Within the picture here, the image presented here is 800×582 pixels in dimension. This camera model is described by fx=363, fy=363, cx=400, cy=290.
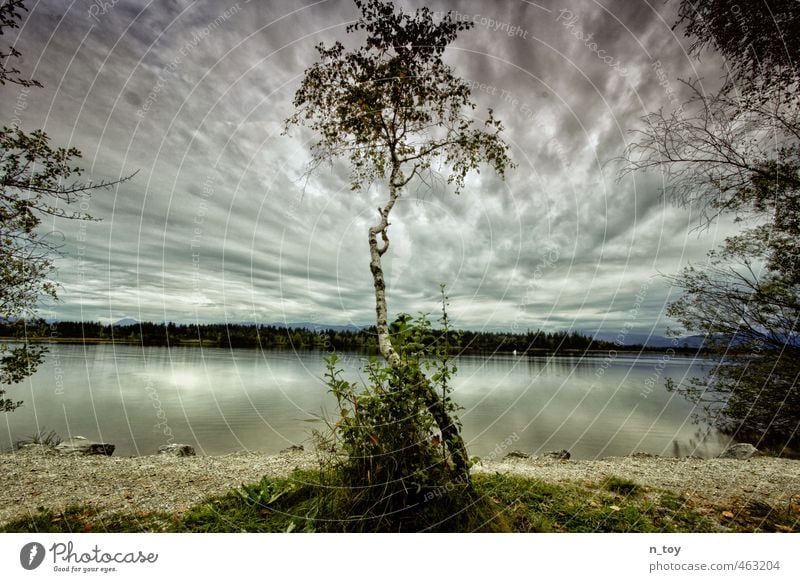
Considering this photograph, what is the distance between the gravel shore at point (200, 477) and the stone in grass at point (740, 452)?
1.04m

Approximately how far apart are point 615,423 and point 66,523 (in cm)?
1856

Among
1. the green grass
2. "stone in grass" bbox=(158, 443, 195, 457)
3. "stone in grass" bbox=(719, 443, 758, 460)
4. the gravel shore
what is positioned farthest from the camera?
"stone in grass" bbox=(719, 443, 758, 460)

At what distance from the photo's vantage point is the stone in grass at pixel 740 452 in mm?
9106

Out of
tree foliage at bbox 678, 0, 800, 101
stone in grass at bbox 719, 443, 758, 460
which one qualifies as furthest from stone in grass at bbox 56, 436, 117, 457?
stone in grass at bbox 719, 443, 758, 460

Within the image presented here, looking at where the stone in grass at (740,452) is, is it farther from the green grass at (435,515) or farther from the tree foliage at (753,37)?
the tree foliage at (753,37)

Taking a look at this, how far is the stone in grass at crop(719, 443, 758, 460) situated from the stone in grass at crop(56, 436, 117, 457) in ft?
50.8

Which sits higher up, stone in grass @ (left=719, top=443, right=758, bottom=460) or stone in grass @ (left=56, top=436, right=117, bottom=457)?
stone in grass @ (left=56, top=436, right=117, bottom=457)

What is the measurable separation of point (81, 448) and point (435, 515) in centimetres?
912

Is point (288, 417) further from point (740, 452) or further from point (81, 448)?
point (740, 452)

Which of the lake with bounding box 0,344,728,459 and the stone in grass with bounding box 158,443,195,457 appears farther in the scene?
the lake with bounding box 0,344,728,459

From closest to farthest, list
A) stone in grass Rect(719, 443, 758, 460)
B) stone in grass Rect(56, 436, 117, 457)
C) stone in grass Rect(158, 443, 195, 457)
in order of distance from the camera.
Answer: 1. stone in grass Rect(56, 436, 117, 457)
2. stone in grass Rect(158, 443, 195, 457)
3. stone in grass Rect(719, 443, 758, 460)

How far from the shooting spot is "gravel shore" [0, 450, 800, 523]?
4879 mm

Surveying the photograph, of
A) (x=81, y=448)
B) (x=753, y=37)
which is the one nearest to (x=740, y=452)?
(x=753, y=37)

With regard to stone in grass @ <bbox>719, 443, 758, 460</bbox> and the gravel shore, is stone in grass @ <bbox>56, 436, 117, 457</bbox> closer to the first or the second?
the gravel shore
